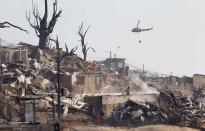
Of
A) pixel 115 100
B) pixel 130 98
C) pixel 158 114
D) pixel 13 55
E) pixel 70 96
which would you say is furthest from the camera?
pixel 13 55

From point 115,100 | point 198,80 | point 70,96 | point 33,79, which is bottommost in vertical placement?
point 115,100

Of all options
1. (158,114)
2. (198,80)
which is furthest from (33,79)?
(198,80)

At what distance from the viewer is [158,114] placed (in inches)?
1347

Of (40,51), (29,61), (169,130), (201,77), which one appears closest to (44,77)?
(29,61)

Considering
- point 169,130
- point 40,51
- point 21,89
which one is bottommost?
point 169,130

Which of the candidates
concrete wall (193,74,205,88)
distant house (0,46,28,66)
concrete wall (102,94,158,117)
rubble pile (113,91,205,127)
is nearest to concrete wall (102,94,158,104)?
concrete wall (102,94,158,117)

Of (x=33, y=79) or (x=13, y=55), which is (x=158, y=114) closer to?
(x=33, y=79)

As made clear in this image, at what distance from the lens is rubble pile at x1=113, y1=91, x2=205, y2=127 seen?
1314 inches

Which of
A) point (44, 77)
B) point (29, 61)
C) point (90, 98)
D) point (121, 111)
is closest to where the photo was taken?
point (121, 111)

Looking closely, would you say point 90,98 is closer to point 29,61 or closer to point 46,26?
point 29,61

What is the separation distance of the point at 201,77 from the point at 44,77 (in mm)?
26258

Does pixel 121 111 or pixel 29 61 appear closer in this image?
pixel 121 111

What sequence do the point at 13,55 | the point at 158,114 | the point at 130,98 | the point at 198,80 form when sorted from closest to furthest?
the point at 158,114 → the point at 130,98 → the point at 13,55 → the point at 198,80

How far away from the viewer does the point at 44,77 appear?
44000mm
